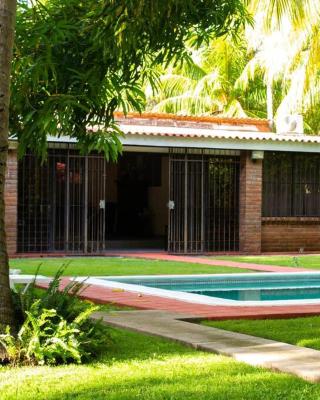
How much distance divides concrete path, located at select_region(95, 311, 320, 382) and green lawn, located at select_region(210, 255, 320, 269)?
28.0ft


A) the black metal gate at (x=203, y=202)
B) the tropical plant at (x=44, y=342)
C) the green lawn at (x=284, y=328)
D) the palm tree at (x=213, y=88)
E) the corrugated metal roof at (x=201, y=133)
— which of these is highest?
the palm tree at (x=213, y=88)

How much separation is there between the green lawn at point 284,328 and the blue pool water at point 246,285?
354 centimetres

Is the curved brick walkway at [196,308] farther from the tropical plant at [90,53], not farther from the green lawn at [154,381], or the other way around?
the green lawn at [154,381]

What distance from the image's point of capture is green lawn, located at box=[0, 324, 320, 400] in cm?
513

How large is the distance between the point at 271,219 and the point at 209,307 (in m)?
12.3

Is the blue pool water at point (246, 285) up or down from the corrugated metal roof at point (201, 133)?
down

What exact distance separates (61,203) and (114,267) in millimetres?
4236

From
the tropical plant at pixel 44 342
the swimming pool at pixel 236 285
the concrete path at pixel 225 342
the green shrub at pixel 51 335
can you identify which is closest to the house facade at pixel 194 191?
the swimming pool at pixel 236 285

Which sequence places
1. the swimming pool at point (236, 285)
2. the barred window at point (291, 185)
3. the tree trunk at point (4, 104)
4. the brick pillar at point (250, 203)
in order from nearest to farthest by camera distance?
the tree trunk at point (4, 104)
the swimming pool at point (236, 285)
the brick pillar at point (250, 203)
the barred window at point (291, 185)

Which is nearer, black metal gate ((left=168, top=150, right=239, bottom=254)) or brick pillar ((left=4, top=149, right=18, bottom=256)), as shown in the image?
brick pillar ((left=4, top=149, right=18, bottom=256))

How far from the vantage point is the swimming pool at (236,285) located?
12148 millimetres

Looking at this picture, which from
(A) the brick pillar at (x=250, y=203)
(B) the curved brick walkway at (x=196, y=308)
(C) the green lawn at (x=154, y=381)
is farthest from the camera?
(A) the brick pillar at (x=250, y=203)

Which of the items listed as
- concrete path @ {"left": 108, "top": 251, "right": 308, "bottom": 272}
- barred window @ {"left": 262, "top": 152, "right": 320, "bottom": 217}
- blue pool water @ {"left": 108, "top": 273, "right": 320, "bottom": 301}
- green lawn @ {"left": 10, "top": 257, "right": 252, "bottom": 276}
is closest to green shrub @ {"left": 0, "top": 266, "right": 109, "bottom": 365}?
blue pool water @ {"left": 108, "top": 273, "right": 320, "bottom": 301}

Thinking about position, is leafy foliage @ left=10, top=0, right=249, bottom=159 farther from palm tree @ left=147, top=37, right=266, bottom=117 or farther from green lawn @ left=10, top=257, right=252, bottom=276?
palm tree @ left=147, top=37, right=266, bottom=117
